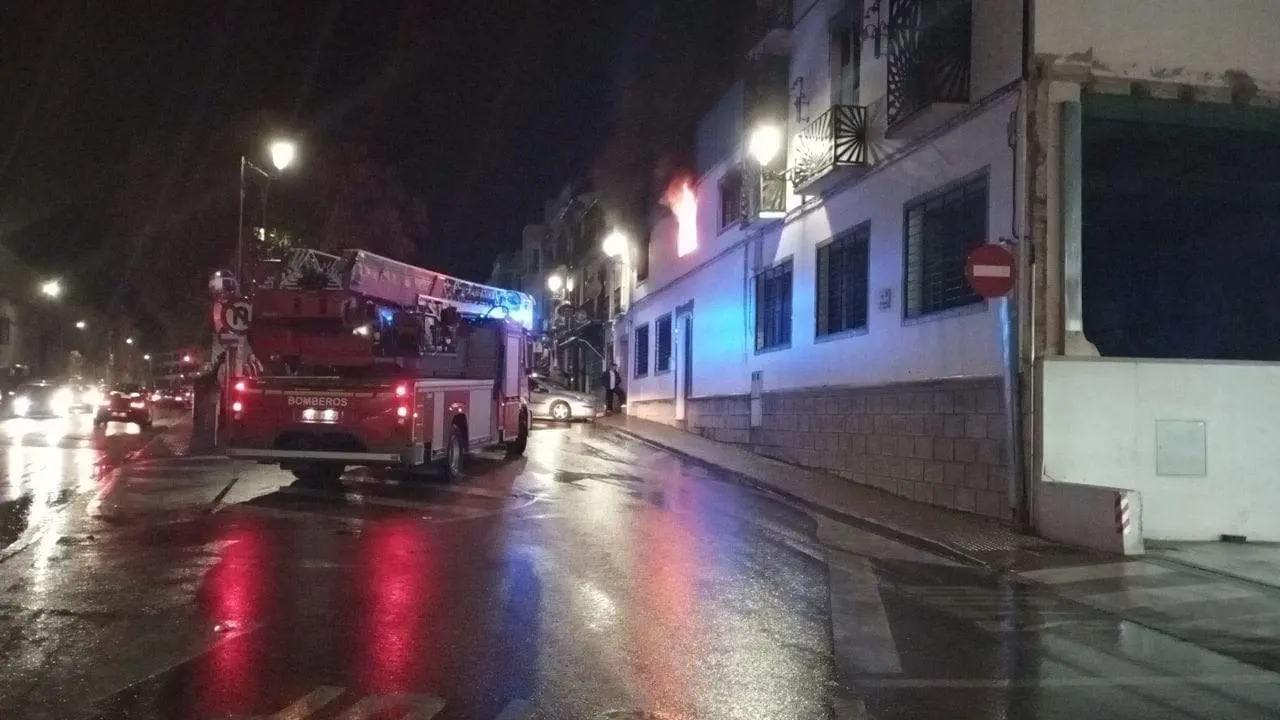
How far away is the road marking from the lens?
5.62m

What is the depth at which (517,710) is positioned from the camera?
228 inches

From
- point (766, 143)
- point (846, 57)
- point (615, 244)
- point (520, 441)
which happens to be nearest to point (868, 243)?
point (846, 57)

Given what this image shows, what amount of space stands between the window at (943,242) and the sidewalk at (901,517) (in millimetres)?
2806

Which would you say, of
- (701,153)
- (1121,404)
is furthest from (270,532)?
(701,153)

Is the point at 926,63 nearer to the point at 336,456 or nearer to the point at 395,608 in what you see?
the point at 336,456

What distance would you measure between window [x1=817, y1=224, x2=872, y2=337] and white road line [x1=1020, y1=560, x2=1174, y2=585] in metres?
7.41

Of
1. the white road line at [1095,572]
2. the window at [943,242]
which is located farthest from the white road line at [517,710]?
the window at [943,242]

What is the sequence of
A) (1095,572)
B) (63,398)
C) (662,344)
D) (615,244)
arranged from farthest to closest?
(63,398) < (615,244) < (662,344) < (1095,572)

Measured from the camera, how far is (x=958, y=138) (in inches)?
576

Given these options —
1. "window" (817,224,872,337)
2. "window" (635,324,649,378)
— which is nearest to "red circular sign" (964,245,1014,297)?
"window" (817,224,872,337)

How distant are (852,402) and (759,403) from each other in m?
4.69

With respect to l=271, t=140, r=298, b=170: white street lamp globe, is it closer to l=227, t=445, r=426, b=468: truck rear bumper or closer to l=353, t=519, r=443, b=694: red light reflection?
l=227, t=445, r=426, b=468: truck rear bumper

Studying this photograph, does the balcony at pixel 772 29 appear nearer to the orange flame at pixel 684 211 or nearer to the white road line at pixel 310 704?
the orange flame at pixel 684 211

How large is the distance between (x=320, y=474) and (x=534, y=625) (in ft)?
32.9
